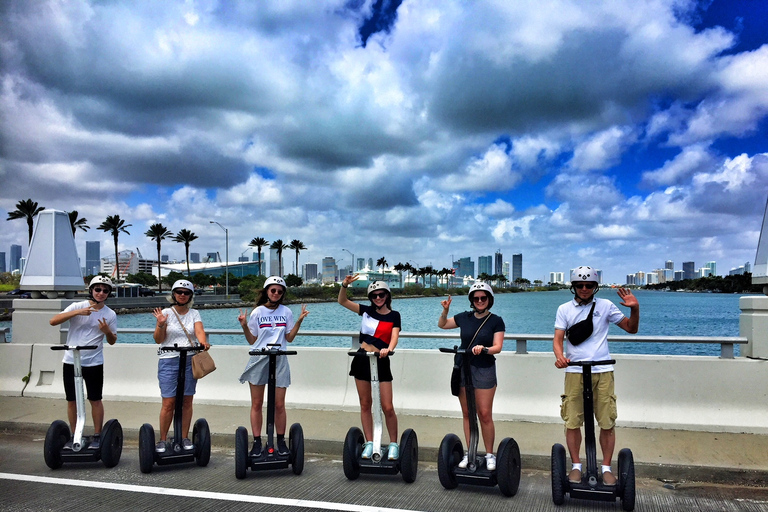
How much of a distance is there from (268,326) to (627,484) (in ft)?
11.7

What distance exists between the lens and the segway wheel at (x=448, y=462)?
202 inches

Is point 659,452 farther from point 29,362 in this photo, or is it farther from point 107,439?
point 29,362

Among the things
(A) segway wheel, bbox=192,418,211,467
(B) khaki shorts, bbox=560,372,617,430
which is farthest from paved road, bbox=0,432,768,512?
(B) khaki shorts, bbox=560,372,617,430

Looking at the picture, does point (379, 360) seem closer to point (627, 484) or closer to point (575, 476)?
point (575, 476)

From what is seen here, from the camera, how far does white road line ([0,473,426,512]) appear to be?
488cm

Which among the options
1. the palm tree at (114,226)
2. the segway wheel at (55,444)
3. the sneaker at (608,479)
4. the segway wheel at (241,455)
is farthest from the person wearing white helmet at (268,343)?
the palm tree at (114,226)

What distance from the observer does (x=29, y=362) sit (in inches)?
373

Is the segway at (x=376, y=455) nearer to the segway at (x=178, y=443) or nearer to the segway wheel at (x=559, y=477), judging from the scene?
the segway wheel at (x=559, y=477)

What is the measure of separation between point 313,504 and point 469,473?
1.39m

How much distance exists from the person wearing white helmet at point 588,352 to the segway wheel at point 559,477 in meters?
0.11

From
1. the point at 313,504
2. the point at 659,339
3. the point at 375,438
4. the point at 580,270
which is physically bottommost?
→ the point at 313,504

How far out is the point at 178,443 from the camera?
235 inches

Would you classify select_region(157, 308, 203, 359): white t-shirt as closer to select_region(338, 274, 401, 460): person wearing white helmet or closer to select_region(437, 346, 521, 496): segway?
select_region(338, 274, 401, 460): person wearing white helmet

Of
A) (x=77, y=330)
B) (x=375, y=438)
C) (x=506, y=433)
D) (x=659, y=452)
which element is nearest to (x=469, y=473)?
(x=375, y=438)
